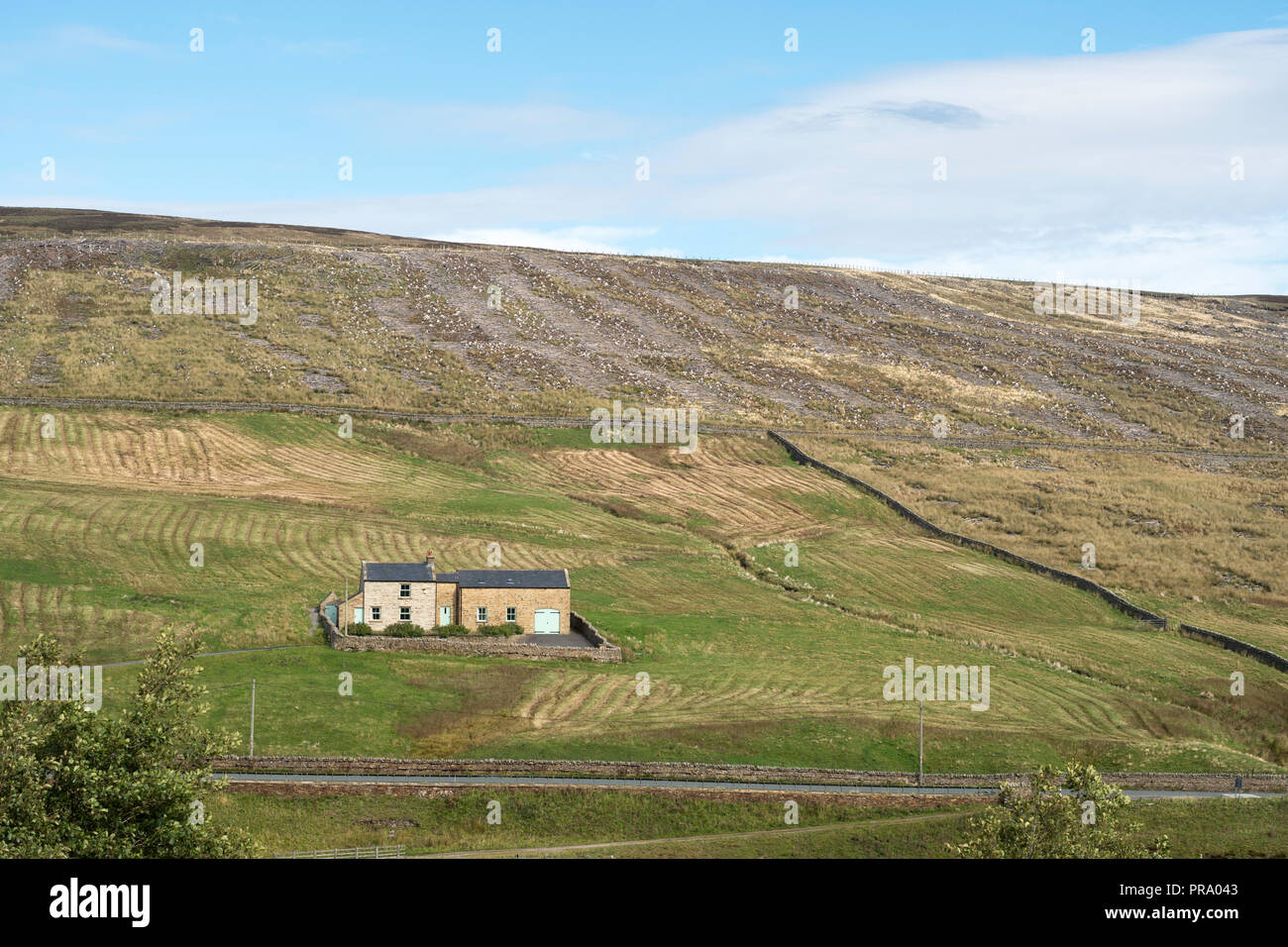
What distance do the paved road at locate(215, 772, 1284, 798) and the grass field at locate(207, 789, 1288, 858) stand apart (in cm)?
63

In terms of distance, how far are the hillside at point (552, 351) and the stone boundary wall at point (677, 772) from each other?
80311mm

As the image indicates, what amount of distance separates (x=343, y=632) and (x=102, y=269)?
121 meters

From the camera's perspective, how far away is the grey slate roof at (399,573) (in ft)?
218

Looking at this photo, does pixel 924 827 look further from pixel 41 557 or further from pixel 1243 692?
pixel 41 557

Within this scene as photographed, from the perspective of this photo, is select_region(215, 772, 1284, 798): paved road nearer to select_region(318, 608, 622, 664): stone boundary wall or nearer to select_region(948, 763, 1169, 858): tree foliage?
select_region(948, 763, 1169, 858): tree foliage

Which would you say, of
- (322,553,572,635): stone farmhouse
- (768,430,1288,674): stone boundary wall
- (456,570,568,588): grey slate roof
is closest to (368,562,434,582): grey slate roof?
(322,553,572,635): stone farmhouse

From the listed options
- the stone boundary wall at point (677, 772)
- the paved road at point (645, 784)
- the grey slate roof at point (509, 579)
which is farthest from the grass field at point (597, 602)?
the grey slate roof at point (509, 579)

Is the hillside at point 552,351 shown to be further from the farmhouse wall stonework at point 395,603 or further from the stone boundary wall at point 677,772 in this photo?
the stone boundary wall at point 677,772

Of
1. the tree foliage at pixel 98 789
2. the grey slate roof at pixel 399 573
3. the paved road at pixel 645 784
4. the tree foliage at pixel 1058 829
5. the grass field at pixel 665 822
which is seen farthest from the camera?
Answer: the grey slate roof at pixel 399 573

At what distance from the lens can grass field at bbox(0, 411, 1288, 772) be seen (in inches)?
2141

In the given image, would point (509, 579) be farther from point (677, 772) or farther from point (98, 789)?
point (98, 789)

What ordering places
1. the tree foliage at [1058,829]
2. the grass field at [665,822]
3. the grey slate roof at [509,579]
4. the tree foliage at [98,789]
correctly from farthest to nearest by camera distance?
the grey slate roof at [509,579]
the grass field at [665,822]
the tree foliage at [1058,829]
the tree foliage at [98,789]

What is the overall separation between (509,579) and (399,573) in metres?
6.36

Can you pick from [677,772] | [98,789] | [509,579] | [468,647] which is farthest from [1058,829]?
[509,579]
